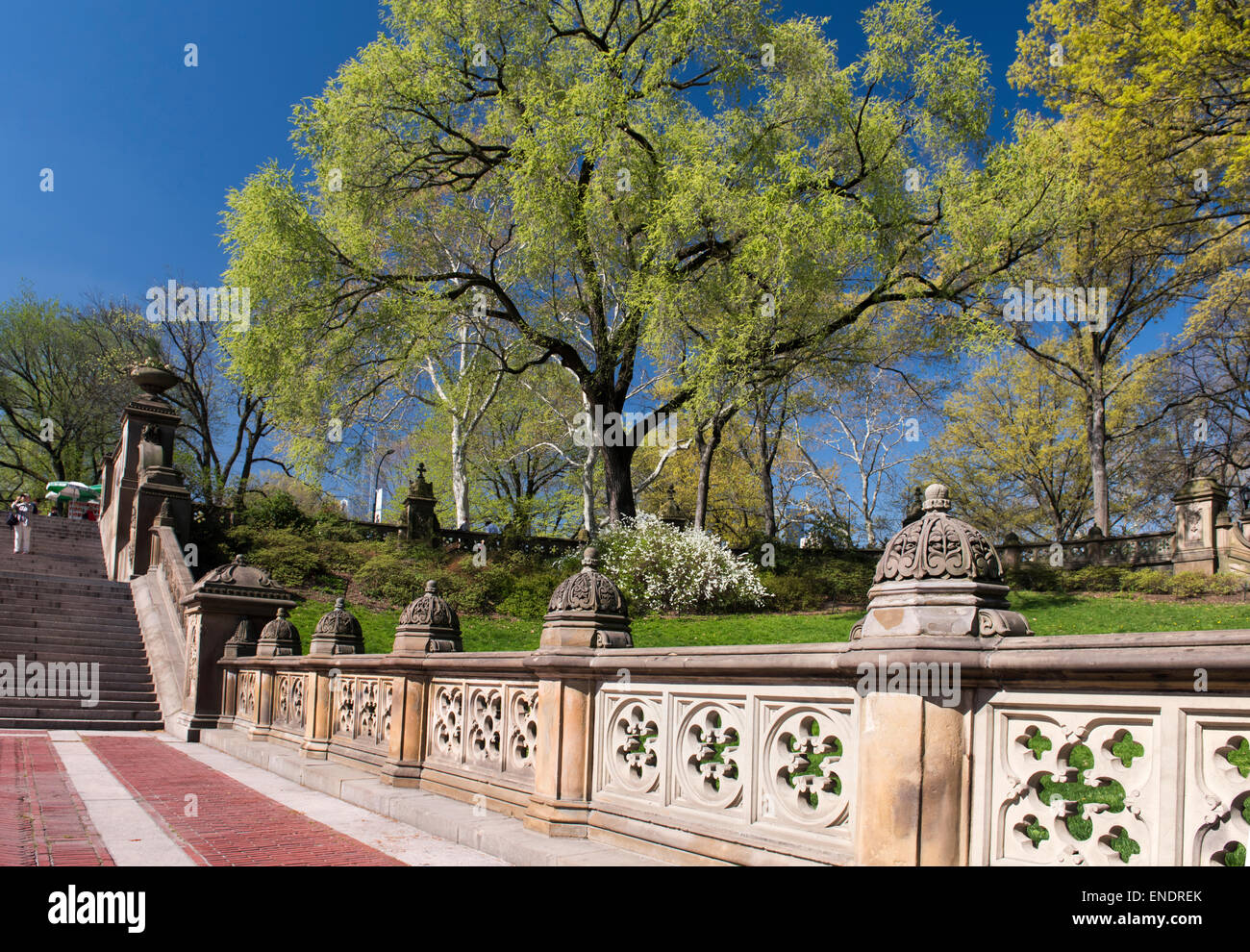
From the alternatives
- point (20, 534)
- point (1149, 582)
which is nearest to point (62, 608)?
point (20, 534)

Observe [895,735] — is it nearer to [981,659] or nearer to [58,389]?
[981,659]

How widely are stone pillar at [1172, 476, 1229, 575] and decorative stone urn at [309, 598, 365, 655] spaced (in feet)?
75.4

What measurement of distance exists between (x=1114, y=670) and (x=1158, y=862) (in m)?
0.57

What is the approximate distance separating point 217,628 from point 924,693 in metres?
13.1

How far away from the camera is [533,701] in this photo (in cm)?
568

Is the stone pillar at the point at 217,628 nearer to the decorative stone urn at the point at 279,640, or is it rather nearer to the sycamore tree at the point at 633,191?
the decorative stone urn at the point at 279,640

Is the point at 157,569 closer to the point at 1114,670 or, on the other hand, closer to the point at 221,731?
the point at 221,731

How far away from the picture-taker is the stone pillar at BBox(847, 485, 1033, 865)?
123 inches

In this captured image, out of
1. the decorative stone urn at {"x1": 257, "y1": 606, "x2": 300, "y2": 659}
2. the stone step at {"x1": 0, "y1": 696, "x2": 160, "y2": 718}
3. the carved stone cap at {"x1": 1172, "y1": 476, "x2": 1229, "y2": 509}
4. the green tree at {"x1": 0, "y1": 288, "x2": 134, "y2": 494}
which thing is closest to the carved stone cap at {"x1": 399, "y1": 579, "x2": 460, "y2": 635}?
the decorative stone urn at {"x1": 257, "y1": 606, "x2": 300, "y2": 659}

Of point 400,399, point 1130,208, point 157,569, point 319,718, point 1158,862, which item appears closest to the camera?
point 1158,862

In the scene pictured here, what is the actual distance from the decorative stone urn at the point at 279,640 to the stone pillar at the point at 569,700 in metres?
7.09

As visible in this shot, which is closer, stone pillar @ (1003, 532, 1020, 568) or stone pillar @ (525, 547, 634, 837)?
stone pillar @ (525, 547, 634, 837)

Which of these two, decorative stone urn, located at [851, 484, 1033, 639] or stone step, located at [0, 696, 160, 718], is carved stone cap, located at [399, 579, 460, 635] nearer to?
decorative stone urn, located at [851, 484, 1033, 639]
